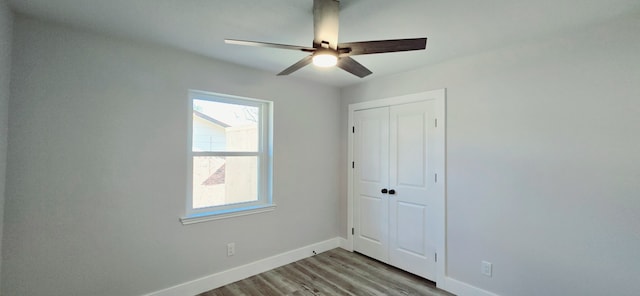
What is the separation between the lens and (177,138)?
8.01ft

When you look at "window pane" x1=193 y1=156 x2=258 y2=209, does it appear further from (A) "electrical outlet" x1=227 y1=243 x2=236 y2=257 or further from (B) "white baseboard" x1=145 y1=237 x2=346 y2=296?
(B) "white baseboard" x1=145 y1=237 x2=346 y2=296

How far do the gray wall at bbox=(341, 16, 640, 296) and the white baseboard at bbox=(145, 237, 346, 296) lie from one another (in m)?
1.65

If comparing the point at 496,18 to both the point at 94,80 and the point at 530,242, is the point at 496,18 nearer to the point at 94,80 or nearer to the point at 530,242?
the point at 530,242

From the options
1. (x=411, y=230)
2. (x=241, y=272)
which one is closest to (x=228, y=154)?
(x=241, y=272)

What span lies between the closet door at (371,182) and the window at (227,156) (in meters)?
1.20

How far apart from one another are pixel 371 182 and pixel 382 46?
218 centimetres

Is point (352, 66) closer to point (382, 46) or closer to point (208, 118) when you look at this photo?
point (382, 46)

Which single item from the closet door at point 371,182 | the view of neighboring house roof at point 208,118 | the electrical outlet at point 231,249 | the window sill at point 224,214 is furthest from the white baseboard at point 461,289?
the view of neighboring house roof at point 208,118

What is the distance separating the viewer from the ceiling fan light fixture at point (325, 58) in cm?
160

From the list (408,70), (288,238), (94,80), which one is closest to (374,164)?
(408,70)

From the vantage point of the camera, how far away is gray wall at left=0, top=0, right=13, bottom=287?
1643 mm

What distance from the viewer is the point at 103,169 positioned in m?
2.08

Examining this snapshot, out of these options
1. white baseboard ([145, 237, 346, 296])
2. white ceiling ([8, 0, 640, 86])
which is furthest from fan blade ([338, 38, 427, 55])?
white baseboard ([145, 237, 346, 296])

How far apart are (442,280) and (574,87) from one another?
2.04 m
